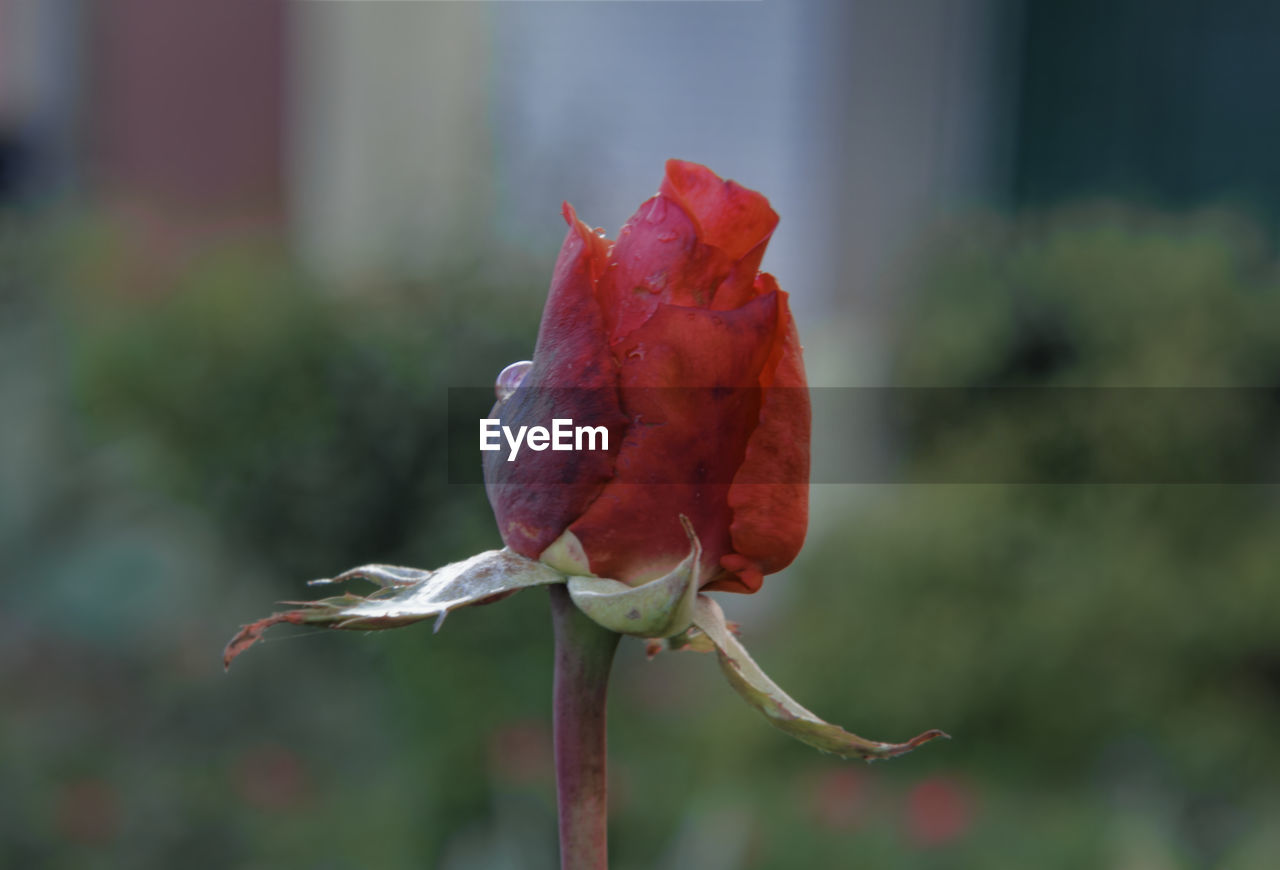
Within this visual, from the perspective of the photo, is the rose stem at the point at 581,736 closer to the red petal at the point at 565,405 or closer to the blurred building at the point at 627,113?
the red petal at the point at 565,405

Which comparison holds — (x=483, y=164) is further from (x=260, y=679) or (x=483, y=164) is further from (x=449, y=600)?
(x=449, y=600)

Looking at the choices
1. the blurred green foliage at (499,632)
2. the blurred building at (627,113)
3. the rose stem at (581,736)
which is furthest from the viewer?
the blurred building at (627,113)

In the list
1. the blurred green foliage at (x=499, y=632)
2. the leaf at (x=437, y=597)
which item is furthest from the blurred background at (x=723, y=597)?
the leaf at (x=437, y=597)

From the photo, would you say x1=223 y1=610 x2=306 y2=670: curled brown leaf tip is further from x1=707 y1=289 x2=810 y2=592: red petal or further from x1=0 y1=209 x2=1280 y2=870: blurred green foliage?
x1=0 y1=209 x2=1280 y2=870: blurred green foliage

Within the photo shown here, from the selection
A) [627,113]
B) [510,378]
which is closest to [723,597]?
[627,113]

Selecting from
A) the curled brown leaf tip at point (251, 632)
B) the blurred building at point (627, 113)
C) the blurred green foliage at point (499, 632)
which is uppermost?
the blurred building at point (627, 113)

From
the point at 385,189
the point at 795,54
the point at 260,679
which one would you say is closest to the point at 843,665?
the point at 260,679

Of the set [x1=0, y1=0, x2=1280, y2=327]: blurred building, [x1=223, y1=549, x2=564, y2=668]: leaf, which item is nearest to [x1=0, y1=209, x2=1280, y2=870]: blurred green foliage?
[x1=0, y1=0, x2=1280, y2=327]: blurred building

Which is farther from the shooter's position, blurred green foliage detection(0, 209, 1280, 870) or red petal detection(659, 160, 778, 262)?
blurred green foliage detection(0, 209, 1280, 870)
